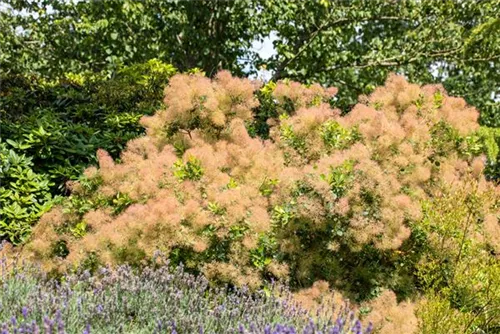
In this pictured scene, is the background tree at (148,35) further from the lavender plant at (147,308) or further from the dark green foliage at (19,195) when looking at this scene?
the lavender plant at (147,308)

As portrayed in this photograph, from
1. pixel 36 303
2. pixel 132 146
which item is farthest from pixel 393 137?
pixel 36 303

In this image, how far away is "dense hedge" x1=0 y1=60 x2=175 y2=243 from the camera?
15.3ft

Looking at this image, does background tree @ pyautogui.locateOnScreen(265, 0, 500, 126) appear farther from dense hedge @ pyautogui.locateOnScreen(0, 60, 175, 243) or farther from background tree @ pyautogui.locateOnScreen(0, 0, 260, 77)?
dense hedge @ pyautogui.locateOnScreen(0, 60, 175, 243)

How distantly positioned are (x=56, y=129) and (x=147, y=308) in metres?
2.65

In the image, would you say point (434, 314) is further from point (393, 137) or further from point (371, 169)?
point (393, 137)

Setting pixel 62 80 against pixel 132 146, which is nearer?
pixel 132 146

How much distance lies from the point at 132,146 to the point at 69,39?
6047 mm

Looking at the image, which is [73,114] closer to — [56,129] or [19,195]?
[56,129]

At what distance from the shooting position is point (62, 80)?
8.30m

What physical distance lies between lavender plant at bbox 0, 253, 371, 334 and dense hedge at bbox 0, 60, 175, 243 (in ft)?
3.35

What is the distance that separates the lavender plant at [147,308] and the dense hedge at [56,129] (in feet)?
3.35

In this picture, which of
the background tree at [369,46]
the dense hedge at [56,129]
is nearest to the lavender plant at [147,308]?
the dense hedge at [56,129]

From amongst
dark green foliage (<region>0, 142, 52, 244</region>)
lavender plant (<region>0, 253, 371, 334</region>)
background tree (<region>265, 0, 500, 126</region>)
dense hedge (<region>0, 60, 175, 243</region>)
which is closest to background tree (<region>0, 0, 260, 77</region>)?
background tree (<region>265, 0, 500, 126</region>)

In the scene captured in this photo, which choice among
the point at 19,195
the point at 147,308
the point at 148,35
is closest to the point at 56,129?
the point at 19,195
